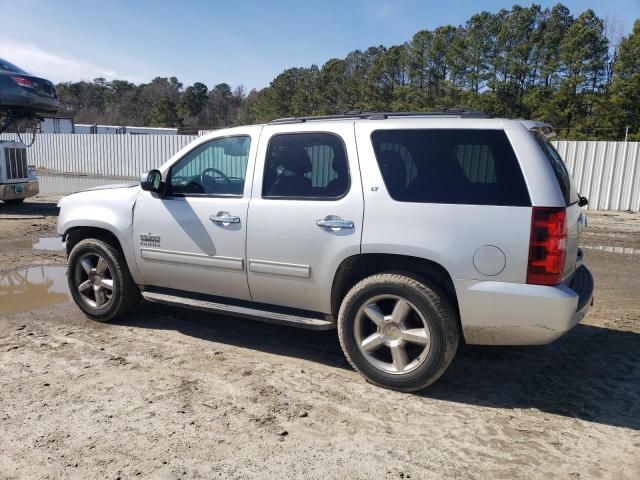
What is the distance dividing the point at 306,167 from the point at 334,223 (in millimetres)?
629

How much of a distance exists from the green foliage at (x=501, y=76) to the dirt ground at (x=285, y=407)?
3704 cm

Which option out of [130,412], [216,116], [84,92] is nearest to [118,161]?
[130,412]

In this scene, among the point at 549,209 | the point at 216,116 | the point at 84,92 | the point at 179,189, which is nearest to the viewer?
the point at 549,209

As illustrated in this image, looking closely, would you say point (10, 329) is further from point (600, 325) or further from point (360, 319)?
point (600, 325)

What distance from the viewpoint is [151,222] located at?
15.6 feet

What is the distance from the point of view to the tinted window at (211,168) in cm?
453

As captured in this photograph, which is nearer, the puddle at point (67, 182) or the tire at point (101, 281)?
the tire at point (101, 281)

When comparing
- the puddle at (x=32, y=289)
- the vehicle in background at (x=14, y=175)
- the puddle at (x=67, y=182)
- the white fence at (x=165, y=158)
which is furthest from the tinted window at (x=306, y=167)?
the puddle at (x=67, y=182)

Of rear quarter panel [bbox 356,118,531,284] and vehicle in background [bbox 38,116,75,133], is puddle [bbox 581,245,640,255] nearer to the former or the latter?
rear quarter panel [bbox 356,118,531,284]

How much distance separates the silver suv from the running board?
16 mm

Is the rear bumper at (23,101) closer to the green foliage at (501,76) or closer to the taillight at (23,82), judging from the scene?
the taillight at (23,82)

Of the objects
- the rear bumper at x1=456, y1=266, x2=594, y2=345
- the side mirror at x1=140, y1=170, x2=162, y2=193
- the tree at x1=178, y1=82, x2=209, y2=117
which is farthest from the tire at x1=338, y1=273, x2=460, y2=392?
the tree at x1=178, y1=82, x2=209, y2=117

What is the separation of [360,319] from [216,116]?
86.8 metres

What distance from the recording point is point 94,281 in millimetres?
5230
